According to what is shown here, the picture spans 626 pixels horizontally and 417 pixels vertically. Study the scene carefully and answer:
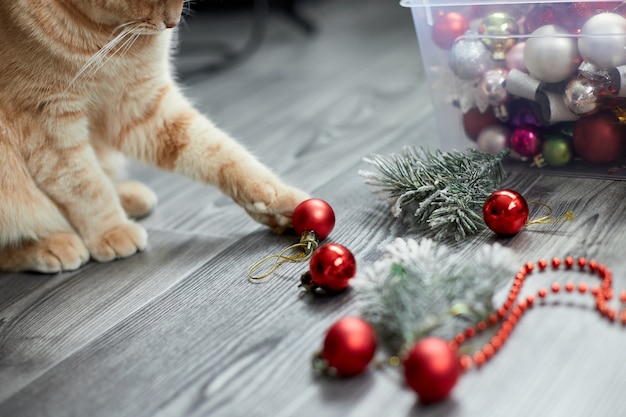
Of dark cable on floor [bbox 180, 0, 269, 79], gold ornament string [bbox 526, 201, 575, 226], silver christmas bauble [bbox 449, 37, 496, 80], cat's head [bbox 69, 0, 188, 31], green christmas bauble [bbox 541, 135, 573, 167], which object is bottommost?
gold ornament string [bbox 526, 201, 575, 226]

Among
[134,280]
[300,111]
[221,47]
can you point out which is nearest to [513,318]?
[134,280]

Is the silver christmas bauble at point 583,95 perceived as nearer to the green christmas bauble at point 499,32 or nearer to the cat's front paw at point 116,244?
the green christmas bauble at point 499,32

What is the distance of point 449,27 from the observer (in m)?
1.34

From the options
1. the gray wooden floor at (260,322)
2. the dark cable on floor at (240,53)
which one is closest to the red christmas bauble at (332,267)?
the gray wooden floor at (260,322)

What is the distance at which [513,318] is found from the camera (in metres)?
0.90

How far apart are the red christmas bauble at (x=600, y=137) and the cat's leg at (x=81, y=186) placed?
804 mm

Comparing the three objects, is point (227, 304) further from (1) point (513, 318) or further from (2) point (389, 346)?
(1) point (513, 318)

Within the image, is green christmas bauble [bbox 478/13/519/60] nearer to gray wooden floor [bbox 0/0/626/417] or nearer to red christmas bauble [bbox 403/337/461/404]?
gray wooden floor [bbox 0/0/626/417]

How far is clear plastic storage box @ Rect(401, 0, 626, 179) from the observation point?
45.9 inches

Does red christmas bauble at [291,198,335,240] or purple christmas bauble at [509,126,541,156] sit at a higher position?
red christmas bauble at [291,198,335,240]

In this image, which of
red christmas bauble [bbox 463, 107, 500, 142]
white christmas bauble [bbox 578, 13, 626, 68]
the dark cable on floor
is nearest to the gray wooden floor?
red christmas bauble [bbox 463, 107, 500, 142]

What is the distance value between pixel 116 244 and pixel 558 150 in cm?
81

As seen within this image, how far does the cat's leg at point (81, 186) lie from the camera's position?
4.07 feet

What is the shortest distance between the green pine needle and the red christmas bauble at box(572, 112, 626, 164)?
13 cm
